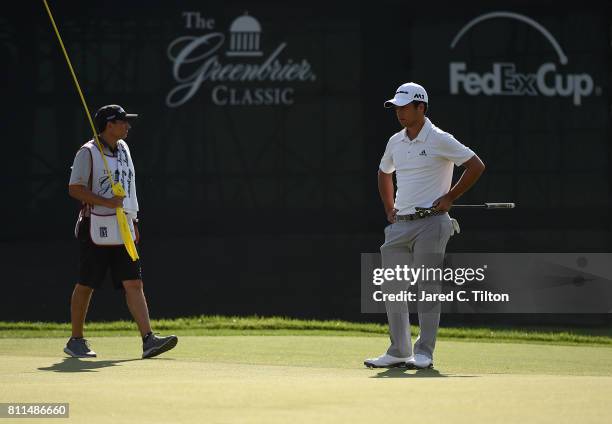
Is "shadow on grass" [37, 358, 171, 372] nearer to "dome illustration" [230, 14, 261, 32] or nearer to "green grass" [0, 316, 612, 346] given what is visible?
"green grass" [0, 316, 612, 346]

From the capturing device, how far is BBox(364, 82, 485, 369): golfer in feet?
27.7

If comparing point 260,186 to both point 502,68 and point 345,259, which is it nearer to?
point 345,259

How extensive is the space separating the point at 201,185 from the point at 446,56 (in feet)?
9.00

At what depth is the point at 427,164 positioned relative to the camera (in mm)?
8539

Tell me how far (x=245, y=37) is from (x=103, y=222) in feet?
16.2

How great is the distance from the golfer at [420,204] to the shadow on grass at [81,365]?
5.06ft

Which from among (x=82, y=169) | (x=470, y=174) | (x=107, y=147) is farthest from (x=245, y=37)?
(x=470, y=174)

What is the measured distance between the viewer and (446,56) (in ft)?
45.3

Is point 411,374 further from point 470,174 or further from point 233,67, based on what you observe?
point 233,67

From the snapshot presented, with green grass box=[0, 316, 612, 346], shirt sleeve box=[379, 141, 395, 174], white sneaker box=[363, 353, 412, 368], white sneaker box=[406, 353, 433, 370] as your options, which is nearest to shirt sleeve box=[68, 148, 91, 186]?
shirt sleeve box=[379, 141, 395, 174]

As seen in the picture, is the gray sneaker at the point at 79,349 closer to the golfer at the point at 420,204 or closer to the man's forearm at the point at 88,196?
the man's forearm at the point at 88,196

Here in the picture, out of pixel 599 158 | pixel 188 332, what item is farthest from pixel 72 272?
pixel 599 158

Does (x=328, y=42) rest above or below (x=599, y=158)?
above

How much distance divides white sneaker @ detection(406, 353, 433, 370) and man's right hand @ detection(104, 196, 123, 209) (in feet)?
7.12
